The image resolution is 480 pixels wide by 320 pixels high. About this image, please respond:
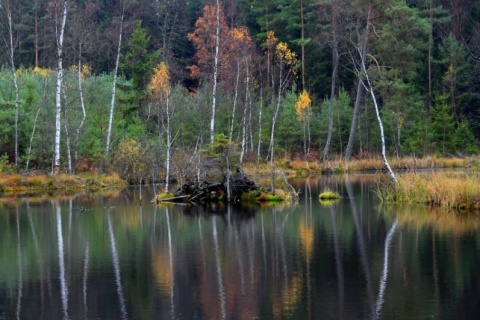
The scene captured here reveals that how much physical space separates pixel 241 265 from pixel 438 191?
12927 millimetres

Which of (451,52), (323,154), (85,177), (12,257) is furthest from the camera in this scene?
(451,52)

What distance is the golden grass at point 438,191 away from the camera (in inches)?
931

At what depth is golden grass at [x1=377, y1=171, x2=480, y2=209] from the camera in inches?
931

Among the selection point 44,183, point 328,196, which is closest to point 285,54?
point 44,183

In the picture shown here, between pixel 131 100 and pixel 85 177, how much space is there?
67.0ft

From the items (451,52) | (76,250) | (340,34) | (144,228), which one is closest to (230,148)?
(144,228)

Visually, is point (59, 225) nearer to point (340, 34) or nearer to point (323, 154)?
point (323, 154)

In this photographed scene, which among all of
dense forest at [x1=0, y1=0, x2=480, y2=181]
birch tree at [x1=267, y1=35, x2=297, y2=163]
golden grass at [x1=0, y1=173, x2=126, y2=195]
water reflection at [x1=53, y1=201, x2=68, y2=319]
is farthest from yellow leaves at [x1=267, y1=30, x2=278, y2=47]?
water reflection at [x1=53, y1=201, x2=68, y2=319]

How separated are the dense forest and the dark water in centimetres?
1095

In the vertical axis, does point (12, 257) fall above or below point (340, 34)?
below

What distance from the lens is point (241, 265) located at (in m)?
14.3

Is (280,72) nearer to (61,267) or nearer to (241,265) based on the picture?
(241,265)

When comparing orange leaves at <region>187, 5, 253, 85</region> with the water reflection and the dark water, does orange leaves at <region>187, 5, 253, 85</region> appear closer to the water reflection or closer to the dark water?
the water reflection

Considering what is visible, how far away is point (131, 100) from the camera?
5788cm
